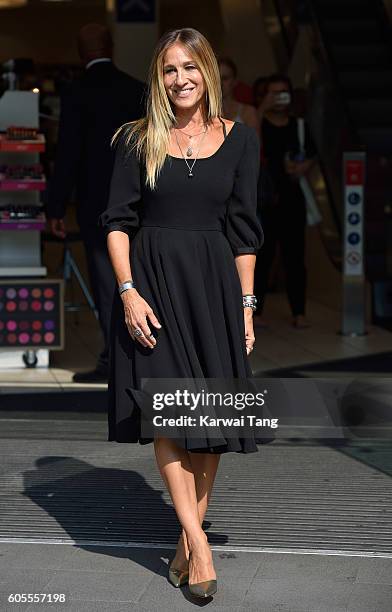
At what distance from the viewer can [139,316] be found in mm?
3885

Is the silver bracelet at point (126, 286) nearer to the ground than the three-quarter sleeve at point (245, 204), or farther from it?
nearer to the ground

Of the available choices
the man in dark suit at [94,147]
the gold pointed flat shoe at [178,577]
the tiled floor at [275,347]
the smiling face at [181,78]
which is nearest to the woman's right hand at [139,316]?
the smiling face at [181,78]

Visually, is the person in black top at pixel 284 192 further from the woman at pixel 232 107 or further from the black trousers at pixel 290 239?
the woman at pixel 232 107

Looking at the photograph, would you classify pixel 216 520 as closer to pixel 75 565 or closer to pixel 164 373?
pixel 75 565

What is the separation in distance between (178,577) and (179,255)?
101cm

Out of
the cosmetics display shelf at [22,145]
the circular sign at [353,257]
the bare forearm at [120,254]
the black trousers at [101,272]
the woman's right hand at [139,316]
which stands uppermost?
the cosmetics display shelf at [22,145]

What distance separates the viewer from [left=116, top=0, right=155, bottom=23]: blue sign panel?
12.1m

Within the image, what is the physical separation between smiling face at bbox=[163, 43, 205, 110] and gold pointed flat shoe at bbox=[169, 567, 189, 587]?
1455mm

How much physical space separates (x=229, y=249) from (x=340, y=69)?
849 cm

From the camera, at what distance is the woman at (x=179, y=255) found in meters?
3.93

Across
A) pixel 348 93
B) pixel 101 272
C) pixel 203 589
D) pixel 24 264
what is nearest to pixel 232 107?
pixel 24 264

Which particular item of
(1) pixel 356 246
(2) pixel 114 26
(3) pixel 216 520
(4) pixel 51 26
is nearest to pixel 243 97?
(1) pixel 356 246

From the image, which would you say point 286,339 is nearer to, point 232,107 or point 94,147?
point 232,107
